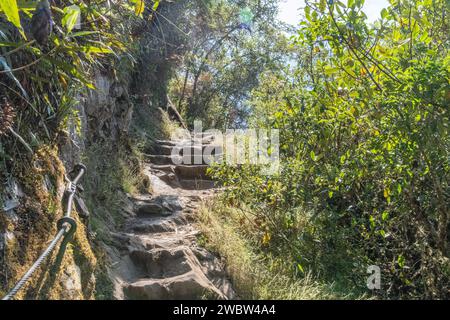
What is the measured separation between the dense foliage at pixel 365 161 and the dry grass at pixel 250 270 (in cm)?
19

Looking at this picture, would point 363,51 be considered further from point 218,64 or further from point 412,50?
point 218,64

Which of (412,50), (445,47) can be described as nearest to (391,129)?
(412,50)

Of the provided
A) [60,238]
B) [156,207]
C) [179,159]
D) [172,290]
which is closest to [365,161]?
[172,290]

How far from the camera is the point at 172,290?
3.14 metres

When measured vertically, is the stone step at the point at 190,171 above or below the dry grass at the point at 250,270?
above

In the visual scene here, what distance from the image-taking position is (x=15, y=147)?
2.59 meters

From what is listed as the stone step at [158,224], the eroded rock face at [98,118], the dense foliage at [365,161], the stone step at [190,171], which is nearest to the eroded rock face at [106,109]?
the eroded rock face at [98,118]

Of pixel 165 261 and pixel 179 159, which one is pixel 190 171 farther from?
pixel 165 261

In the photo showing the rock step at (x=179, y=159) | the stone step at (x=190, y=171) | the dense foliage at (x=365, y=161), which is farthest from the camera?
the rock step at (x=179, y=159)

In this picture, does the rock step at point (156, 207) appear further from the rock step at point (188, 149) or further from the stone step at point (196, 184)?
the rock step at point (188, 149)

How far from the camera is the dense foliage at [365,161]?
2762mm

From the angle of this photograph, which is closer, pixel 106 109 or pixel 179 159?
pixel 106 109

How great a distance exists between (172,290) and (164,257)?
616 mm
